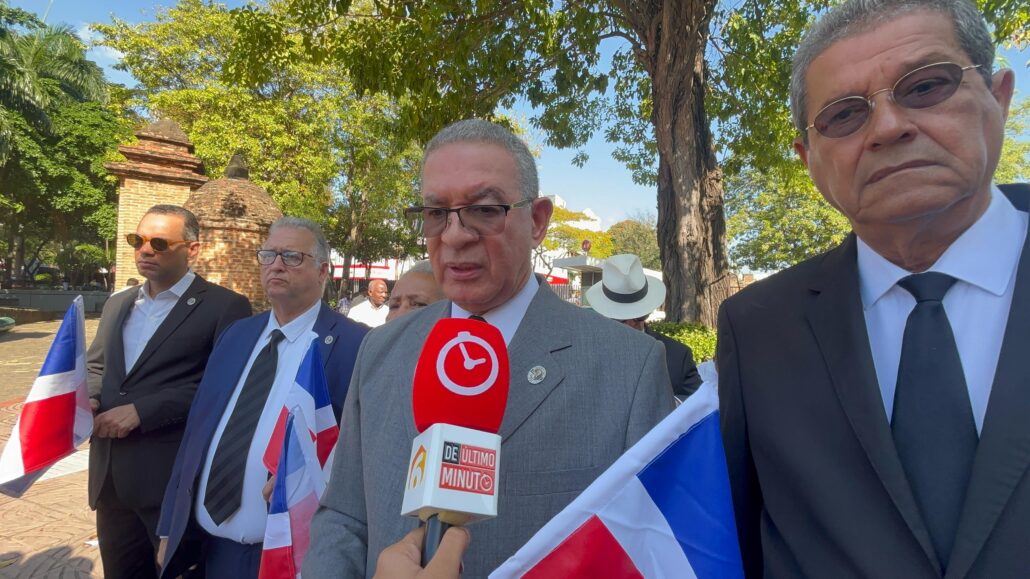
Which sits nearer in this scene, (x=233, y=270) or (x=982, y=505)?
(x=982, y=505)

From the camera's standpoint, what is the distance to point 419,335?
1.91 m

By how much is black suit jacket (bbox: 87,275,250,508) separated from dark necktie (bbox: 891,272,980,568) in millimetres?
3436

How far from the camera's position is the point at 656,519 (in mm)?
1298

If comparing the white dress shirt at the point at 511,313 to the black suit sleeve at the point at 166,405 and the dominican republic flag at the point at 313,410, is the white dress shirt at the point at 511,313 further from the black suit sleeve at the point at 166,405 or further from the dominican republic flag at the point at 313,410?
the black suit sleeve at the point at 166,405

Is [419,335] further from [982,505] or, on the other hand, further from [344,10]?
[344,10]

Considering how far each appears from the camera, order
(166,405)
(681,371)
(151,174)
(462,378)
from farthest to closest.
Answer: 1. (151,174)
2. (681,371)
3. (166,405)
4. (462,378)

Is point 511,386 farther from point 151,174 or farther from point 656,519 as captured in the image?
point 151,174

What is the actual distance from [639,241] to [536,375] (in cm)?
5386

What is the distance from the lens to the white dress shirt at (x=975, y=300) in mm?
1218

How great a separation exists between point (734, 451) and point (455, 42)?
7.55 m

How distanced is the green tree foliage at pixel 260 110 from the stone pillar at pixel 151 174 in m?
6.93

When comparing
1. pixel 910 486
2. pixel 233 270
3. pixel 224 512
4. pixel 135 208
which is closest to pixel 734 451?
pixel 910 486

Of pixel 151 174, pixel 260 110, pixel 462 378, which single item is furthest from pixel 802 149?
pixel 260 110

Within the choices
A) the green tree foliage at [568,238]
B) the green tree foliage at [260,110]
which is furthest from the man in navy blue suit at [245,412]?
the green tree foliage at [568,238]
